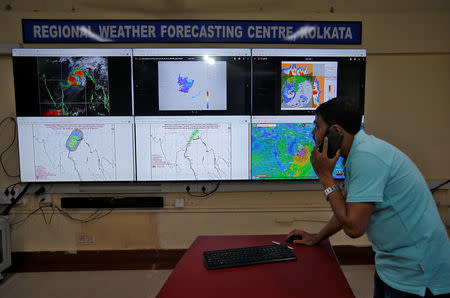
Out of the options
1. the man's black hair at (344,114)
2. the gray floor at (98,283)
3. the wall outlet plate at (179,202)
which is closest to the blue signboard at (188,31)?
the wall outlet plate at (179,202)

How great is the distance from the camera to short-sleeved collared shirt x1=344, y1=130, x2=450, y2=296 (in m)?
1.10

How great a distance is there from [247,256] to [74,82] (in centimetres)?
238

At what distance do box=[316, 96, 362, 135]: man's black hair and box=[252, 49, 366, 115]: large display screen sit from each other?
5.01 ft

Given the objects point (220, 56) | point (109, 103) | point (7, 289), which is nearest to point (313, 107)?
point (220, 56)

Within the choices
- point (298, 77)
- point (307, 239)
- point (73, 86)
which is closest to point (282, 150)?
point (298, 77)

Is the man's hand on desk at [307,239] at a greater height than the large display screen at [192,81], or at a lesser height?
lesser

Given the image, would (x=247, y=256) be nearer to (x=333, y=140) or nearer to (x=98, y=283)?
(x=333, y=140)

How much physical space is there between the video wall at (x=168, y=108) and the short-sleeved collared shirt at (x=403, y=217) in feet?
5.35

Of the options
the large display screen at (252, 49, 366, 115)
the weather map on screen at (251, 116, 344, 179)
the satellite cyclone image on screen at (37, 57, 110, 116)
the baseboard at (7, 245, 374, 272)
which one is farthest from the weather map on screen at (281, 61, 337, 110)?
the baseboard at (7, 245, 374, 272)

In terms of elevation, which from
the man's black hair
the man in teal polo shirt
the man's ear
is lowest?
the man in teal polo shirt

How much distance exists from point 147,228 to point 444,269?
2.45 meters

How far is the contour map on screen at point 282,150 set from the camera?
9.00 feet

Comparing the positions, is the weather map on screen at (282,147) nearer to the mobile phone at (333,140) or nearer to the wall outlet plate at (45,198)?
the mobile phone at (333,140)

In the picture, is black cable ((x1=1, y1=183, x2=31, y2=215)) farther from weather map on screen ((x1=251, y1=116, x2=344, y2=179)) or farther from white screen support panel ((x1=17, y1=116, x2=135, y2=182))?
weather map on screen ((x1=251, y1=116, x2=344, y2=179))
